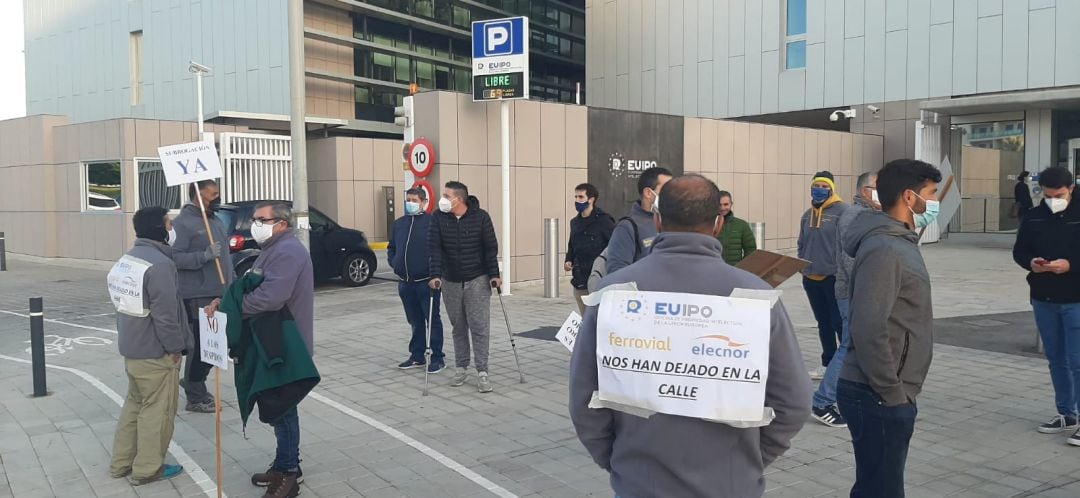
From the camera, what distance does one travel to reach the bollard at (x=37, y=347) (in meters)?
7.65

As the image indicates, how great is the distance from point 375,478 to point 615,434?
2.98 metres

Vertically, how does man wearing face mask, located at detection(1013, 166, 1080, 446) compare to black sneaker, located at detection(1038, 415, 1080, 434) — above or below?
above

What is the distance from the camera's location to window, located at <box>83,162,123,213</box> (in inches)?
803

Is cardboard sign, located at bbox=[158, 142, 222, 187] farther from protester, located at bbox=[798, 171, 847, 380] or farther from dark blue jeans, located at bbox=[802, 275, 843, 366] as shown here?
dark blue jeans, located at bbox=[802, 275, 843, 366]

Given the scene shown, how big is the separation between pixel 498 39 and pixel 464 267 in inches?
286

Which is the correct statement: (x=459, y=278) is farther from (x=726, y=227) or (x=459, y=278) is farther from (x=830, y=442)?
(x=830, y=442)

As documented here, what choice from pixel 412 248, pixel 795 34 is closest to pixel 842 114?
pixel 795 34

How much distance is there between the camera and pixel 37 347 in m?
7.68

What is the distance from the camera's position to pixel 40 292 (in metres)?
15.8

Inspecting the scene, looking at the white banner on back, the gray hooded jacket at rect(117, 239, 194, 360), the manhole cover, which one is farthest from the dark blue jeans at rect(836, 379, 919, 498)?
the manhole cover

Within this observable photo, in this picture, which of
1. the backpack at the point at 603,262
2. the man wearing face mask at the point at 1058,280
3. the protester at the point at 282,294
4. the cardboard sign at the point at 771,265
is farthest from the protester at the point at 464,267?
the man wearing face mask at the point at 1058,280

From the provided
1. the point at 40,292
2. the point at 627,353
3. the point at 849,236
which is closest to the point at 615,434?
the point at 627,353

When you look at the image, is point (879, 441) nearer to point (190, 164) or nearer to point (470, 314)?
point (470, 314)

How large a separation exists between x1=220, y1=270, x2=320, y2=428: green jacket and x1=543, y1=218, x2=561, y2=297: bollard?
29.7 feet
